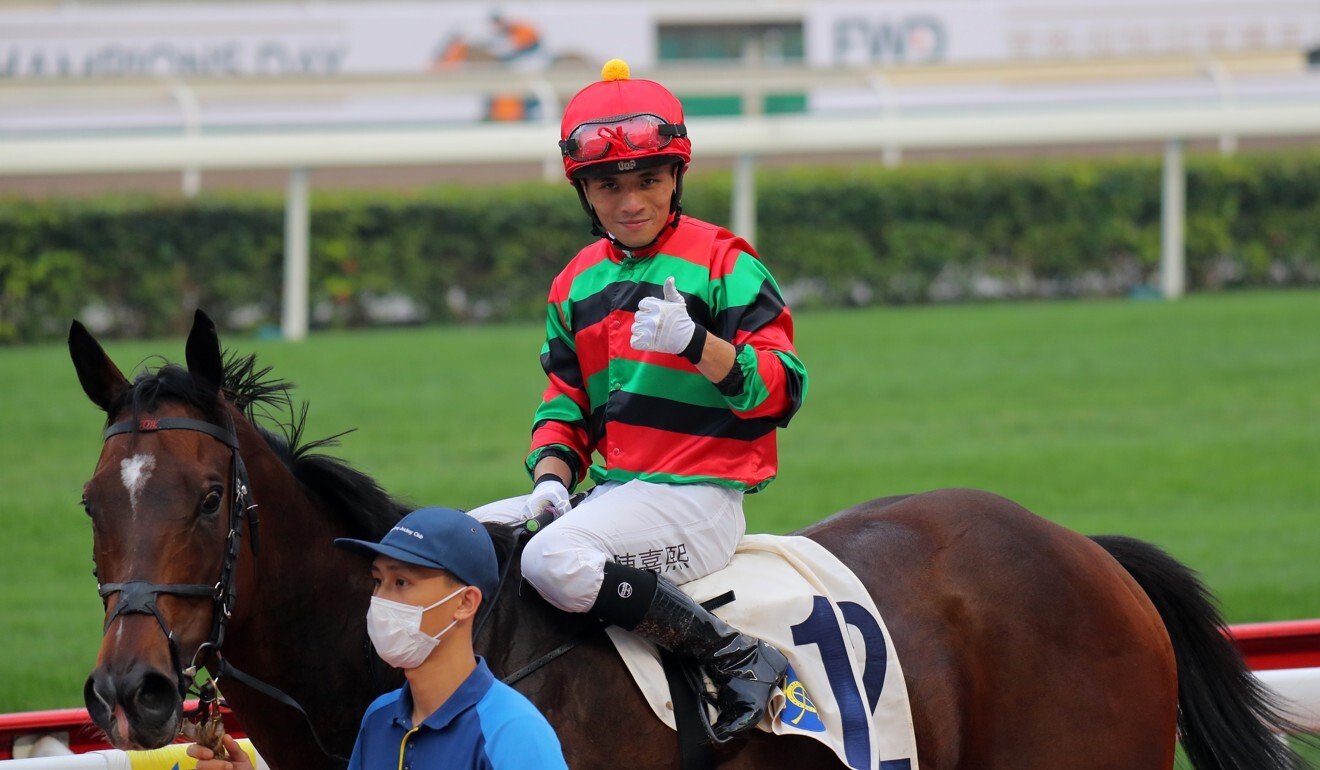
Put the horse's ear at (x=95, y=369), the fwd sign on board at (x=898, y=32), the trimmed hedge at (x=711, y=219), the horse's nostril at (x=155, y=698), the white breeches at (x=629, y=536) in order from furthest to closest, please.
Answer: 1. the fwd sign on board at (x=898, y=32)
2. the trimmed hedge at (x=711, y=219)
3. the white breeches at (x=629, y=536)
4. the horse's ear at (x=95, y=369)
5. the horse's nostril at (x=155, y=698)

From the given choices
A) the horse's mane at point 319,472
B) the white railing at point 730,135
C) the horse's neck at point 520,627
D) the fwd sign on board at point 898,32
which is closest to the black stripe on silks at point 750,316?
the horse's neck at point 520,627

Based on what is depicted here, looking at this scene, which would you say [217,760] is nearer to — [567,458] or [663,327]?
[567,458]

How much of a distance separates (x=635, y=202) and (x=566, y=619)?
2.74 feet

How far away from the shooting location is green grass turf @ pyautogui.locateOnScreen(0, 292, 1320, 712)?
7.61 metres

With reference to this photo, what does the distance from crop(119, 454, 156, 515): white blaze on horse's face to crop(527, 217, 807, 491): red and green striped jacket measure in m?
0.94

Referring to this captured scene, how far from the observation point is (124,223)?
43.3 feet

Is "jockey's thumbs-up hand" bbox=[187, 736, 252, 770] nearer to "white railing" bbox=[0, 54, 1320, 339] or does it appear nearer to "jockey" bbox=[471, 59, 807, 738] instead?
"jockey" bbox=[471, 59, 807, 738]

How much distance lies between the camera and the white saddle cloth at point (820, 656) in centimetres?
305

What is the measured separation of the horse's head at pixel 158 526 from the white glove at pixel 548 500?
643 millimetres

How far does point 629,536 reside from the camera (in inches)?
120

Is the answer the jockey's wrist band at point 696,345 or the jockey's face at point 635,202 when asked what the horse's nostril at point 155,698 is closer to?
the jockey's wrist band at point 696,345

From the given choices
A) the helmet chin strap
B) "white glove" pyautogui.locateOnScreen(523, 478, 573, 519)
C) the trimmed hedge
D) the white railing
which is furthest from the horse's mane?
the trimmed hedge

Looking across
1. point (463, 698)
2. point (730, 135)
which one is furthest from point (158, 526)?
point (730, 135)

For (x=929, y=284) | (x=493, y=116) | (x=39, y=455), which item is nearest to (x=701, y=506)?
(x=39, y=455)
